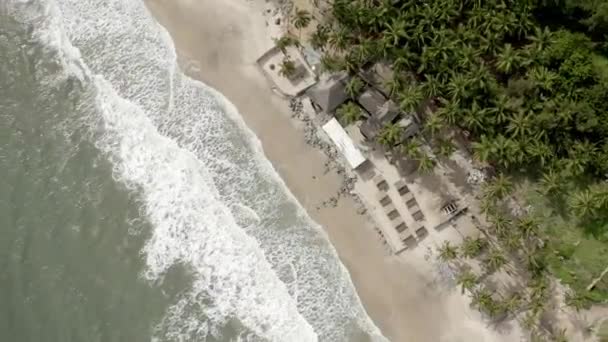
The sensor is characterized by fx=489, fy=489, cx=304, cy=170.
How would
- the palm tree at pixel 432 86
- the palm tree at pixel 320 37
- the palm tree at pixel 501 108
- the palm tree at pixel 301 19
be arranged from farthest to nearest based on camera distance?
the palm tree at pixel 301 19 → the palm tree at pixel 320 37 → the palm tree at pixel 432 86 → the palm tree at pixel 501 108

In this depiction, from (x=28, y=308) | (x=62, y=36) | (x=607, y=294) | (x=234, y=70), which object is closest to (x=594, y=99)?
(x=607, y=294)

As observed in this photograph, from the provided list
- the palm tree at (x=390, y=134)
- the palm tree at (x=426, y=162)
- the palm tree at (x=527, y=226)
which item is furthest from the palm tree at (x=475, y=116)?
the palm tree at (x=527, y=226)

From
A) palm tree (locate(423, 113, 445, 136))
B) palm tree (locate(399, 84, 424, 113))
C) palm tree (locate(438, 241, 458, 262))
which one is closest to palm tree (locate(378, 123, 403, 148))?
palm tree (locate(399, 84, 424, 113))

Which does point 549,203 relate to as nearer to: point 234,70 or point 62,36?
point 234,70

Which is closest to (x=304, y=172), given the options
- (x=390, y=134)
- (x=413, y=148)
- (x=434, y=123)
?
(x=390, y=134)

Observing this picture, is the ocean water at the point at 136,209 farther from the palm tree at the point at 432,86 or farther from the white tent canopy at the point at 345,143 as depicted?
the palm tree at the point at 432,86
